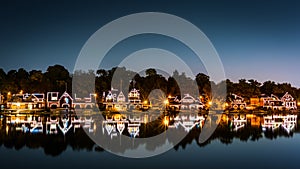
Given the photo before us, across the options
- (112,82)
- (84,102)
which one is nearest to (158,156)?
(84,102)

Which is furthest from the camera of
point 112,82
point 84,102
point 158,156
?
point 112,82

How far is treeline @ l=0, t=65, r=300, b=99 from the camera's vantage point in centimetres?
4269

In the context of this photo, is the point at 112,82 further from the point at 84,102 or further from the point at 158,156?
Answer: the point at 158,156

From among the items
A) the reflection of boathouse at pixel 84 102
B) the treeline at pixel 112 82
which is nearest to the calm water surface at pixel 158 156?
the reflection of boathouse at pixel 84 102

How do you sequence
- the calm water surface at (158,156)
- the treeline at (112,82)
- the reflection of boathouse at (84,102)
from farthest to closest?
1. the treeline at (112,82)
2. the reflection of boathouse at (84,102)
3. the calm water surface at (158,156)

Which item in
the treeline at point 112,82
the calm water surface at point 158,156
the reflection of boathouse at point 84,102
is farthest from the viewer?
the treeline at point 112,82

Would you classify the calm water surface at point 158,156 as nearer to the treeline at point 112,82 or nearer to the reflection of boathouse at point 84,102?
the reflection of boathouse at point 84,102

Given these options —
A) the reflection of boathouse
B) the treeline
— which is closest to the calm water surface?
the reflection of boathouse

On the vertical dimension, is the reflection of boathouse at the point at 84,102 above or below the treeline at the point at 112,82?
below

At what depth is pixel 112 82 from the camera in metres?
46.2

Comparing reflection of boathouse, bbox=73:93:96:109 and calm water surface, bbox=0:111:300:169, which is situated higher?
reflection of boathouse, bbox=73:93:96:109

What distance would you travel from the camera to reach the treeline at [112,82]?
42688 mm

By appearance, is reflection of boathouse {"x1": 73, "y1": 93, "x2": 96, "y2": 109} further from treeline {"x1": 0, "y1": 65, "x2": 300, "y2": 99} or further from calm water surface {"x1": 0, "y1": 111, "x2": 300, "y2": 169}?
calm water surface {"x1": 0, "y1": 111, "x2": 300, "y2": 169}

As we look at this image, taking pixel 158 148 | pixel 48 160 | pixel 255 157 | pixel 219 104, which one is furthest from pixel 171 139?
pixel 219 104
